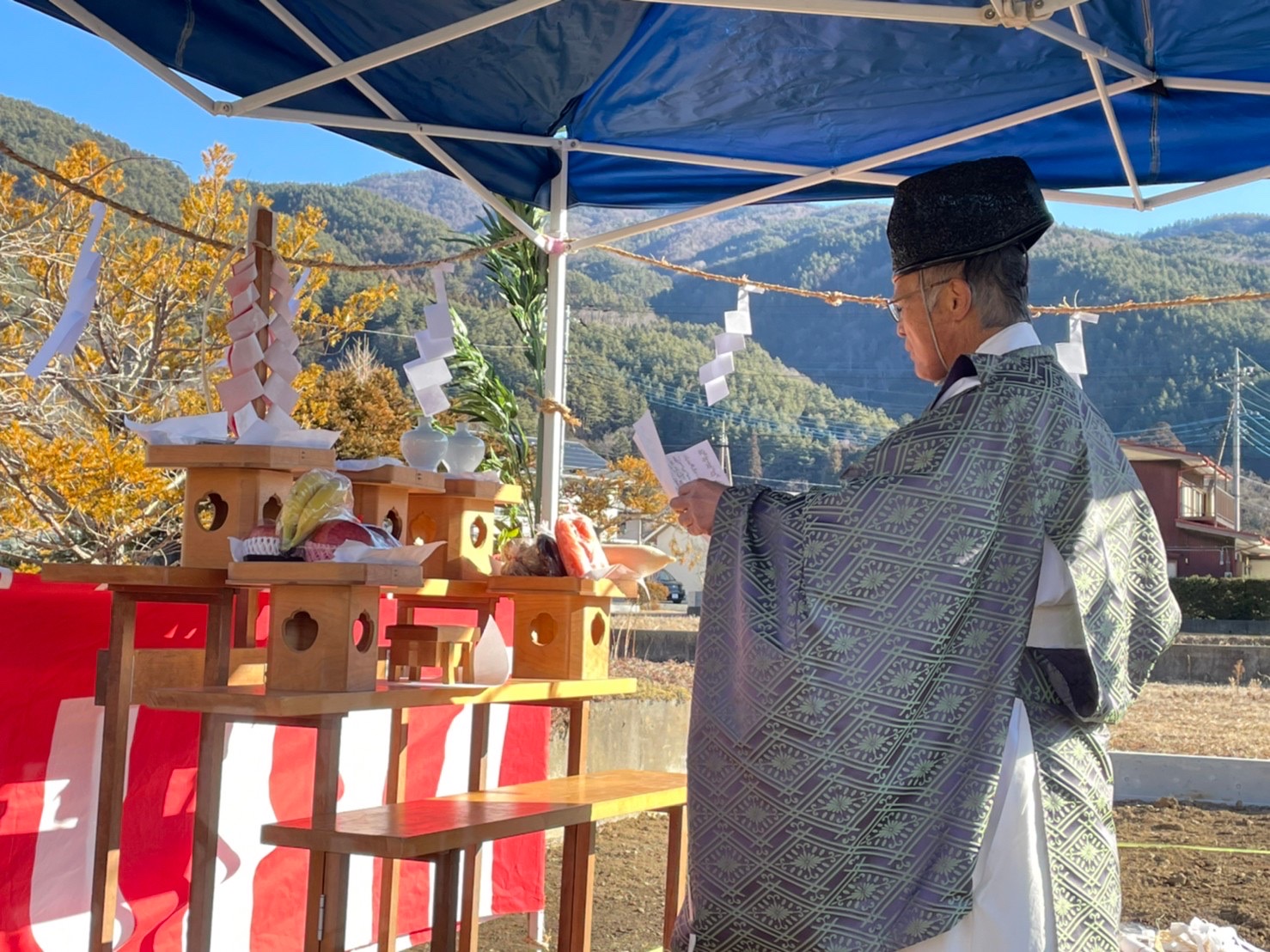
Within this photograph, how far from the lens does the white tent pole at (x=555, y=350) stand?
409 centimetres

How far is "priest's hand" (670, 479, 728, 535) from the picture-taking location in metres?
2.11

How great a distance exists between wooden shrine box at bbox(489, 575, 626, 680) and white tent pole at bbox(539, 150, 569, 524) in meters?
1.00

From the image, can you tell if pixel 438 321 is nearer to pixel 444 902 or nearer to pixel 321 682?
pixel 321 682

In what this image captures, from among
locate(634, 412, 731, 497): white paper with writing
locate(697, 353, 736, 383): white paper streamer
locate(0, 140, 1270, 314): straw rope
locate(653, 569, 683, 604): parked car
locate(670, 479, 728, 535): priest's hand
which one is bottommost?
locate(653, 569, 683, 604): parked car

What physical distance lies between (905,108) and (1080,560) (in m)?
2.16

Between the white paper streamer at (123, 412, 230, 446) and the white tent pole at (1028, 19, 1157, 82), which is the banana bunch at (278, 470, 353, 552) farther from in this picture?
the white tent pole at (1028, 19, 1157, 82)

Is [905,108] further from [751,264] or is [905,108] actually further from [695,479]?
[751,264]

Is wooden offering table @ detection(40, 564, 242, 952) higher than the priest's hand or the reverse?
the reverse

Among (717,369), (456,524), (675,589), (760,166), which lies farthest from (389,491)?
(675,589)

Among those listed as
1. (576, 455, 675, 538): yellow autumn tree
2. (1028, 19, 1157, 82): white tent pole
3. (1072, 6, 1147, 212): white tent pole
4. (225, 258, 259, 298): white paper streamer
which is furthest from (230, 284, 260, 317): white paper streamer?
(576, 455, 675, 538): yellow autumn tree

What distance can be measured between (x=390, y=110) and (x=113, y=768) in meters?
2.02

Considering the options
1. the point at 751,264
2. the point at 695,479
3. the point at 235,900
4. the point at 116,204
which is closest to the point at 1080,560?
the point at 695,479

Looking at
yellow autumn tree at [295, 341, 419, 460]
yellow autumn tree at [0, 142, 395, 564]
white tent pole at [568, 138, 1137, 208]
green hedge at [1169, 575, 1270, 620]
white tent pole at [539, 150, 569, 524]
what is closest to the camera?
white tent pole at [568, 138, 1137, 208]

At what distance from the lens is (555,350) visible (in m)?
4.22
